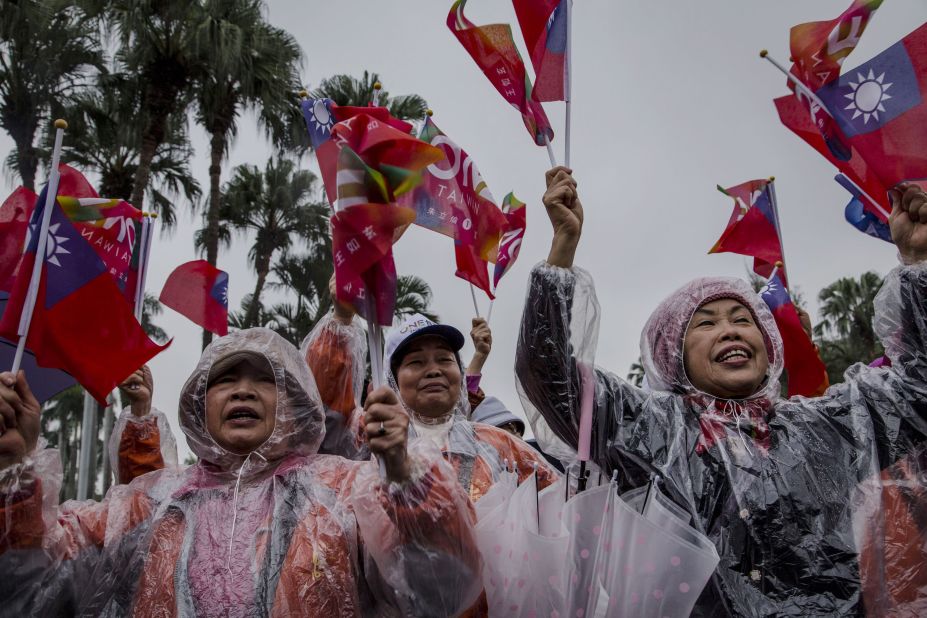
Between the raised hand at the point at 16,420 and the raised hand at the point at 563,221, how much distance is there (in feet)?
5.18

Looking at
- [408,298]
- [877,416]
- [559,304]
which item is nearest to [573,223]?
[559,304]

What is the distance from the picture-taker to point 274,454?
2492mm

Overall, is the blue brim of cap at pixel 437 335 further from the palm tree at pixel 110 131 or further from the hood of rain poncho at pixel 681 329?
the palm tree at pixel 110 131

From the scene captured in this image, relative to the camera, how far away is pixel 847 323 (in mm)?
27578

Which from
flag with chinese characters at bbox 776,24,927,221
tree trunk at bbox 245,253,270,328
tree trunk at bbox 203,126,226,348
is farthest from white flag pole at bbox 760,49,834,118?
tree trunk at bbox 245,253,270,328

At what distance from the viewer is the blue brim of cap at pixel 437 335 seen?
3.75 meters

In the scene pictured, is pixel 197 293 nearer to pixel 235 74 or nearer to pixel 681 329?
pixel 681 329

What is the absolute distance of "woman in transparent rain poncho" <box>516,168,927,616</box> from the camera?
2.17 m

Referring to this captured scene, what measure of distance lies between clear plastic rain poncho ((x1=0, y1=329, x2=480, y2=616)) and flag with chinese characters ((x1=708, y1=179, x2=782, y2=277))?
321cm

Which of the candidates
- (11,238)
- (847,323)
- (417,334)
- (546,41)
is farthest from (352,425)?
(847,323)

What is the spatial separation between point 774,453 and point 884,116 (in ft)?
4.07

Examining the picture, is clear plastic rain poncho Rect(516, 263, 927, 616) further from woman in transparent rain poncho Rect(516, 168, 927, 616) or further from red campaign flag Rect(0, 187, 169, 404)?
red campaign flag Rect(0, 187, 169, 404)

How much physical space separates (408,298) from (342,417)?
15.6 metres

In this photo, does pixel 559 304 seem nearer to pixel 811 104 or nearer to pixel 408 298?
pixel 811 104
